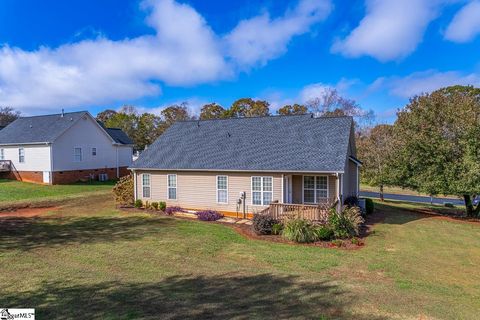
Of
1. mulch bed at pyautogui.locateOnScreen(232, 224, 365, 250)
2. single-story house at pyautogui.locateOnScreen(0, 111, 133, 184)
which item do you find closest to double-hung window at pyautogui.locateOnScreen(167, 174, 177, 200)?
mulch bed at pyautogui.locateOnScreen(232, 224, 365, 250)

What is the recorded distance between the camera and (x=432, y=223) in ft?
58.9

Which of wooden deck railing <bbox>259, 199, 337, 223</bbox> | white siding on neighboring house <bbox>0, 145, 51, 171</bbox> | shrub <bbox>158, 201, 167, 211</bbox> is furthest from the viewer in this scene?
white siding on neighboring house <bbox>0, 145, 51, 171</bbox>

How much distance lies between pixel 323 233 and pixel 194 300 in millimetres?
7921

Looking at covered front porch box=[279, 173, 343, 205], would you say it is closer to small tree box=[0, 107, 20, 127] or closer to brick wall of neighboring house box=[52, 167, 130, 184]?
brick wall of neighboring house box=[52, 167, 130, 184]

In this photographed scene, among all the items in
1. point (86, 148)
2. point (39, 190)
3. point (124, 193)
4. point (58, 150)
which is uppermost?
point (86, 148)

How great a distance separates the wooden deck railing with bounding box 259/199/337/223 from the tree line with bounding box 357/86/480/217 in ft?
23.3

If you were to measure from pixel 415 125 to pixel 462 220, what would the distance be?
19.2 ft

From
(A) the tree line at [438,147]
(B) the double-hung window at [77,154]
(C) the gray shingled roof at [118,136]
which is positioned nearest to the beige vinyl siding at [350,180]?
(A) the tree line at [438,147]

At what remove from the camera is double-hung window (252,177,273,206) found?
1755 centimetres

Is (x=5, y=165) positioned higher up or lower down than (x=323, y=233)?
higher up

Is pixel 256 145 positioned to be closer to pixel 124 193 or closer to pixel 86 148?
pixel 124 193

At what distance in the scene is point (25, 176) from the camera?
32969 mm

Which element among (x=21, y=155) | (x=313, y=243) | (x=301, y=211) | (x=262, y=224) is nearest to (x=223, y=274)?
(x=313, y=243)

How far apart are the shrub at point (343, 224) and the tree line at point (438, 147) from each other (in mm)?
7110
